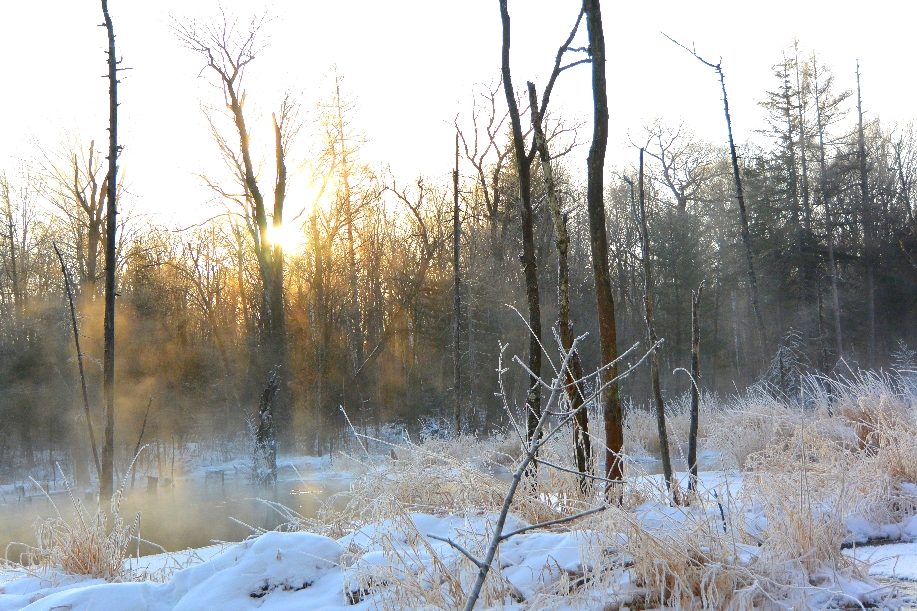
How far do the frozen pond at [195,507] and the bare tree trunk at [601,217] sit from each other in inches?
217

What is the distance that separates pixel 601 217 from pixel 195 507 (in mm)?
11849

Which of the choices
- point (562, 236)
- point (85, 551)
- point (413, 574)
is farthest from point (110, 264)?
point (413, 574)

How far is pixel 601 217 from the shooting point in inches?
218

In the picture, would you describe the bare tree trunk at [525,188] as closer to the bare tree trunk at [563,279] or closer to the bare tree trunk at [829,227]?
the bare tree trunk at [563,279]

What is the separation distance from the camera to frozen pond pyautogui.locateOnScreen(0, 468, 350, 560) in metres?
10.9

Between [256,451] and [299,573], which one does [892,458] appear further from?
[256,451]

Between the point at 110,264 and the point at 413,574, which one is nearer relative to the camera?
the point at 413,574

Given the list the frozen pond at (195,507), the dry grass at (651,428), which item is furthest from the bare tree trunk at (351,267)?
the dry grass at (651,428)

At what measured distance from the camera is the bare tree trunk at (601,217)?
207 inches

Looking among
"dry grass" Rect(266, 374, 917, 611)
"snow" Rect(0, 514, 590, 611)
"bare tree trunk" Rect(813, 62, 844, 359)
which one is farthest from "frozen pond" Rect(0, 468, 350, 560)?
"bare tree trunk" Rect(813, 62, 844, 359)

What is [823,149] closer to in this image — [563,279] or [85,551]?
[563,279]

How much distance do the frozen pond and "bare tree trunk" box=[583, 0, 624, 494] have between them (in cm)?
550

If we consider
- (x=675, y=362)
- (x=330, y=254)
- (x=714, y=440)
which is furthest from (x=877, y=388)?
(x=675, y=362)

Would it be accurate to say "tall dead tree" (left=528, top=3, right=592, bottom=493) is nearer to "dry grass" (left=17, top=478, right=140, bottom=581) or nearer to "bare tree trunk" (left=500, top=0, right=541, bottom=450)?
"bare tree trunk" (left=500, top=0, right=541, bottom=450)
